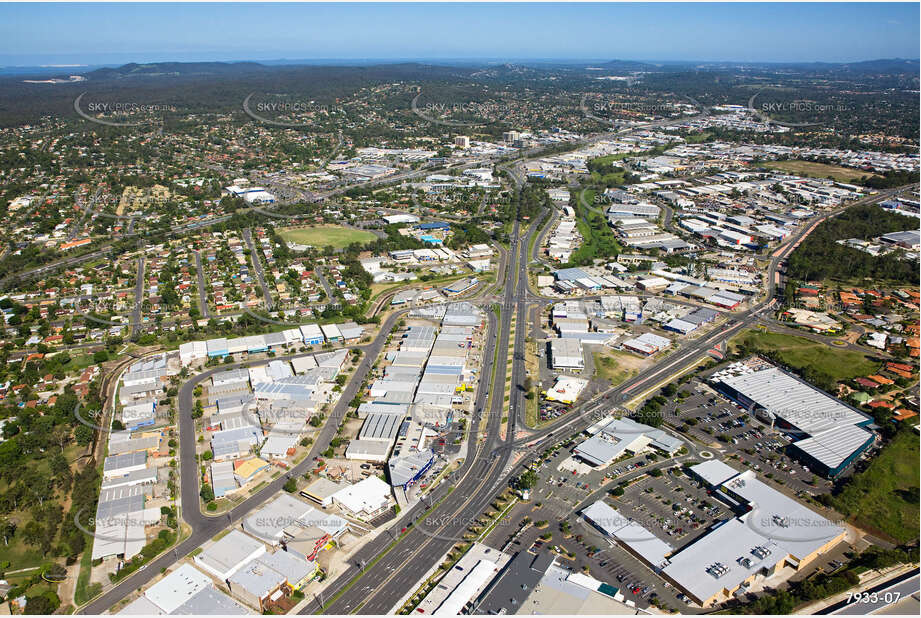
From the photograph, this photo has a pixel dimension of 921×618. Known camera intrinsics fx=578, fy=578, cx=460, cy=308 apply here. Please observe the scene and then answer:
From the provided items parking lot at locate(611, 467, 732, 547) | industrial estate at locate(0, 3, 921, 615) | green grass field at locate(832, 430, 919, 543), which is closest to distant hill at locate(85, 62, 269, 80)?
industrial estate at locate(0, 3, 921, 615)

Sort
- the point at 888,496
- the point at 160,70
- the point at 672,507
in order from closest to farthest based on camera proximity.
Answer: the point at 672,507
the point at 888,496
the point at 160,70

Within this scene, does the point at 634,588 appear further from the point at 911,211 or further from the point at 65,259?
the point at 911,211

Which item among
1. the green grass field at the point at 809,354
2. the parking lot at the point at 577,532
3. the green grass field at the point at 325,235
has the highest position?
the green grass field at the point at 325,235

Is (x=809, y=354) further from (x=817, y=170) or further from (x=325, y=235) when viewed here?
(x=817, y=170)

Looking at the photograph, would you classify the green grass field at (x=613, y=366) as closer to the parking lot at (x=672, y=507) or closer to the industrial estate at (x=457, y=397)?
the industrial estate at (x=457, y=397)

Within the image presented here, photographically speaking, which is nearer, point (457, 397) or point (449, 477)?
point (449, 477)

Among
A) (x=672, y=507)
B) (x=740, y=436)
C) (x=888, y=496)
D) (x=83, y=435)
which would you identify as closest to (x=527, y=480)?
(x=672, y=507)

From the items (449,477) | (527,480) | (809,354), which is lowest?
(449,477)

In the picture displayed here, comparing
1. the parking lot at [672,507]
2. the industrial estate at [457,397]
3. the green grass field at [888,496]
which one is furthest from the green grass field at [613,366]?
the green grass field at [888,496]
